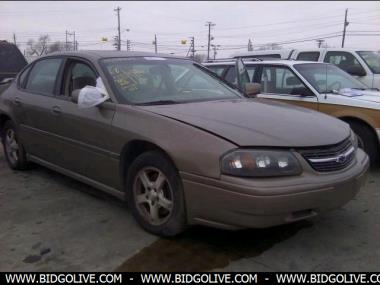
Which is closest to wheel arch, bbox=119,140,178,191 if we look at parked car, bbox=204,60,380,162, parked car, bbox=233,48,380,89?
parked car, bbox=204,60,380,162

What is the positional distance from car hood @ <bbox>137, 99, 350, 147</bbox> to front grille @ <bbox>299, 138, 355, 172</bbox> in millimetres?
50

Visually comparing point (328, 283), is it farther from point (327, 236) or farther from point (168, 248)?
point (168, 248)

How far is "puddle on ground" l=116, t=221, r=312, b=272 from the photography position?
3232 mm

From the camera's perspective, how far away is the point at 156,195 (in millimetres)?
3699

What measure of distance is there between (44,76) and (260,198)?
3.27 metres

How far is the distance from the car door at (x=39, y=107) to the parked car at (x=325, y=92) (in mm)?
3362

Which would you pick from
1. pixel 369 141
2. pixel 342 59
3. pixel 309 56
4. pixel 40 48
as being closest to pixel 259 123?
pixel 369 141

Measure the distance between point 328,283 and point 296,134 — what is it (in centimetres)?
108

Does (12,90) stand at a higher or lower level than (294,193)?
higher

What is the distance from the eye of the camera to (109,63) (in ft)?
14.5

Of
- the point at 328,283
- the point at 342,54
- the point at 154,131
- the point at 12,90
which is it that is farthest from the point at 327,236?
the point at 342,54

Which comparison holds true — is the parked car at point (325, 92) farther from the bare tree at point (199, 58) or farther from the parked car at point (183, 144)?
the parked car at point (183, 144)

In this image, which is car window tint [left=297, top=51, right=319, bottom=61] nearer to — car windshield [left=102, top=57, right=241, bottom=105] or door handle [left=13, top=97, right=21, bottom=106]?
car windshield [left=102, top=57, right=241, bottom=105]

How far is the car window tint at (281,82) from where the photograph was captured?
6.64 metres
